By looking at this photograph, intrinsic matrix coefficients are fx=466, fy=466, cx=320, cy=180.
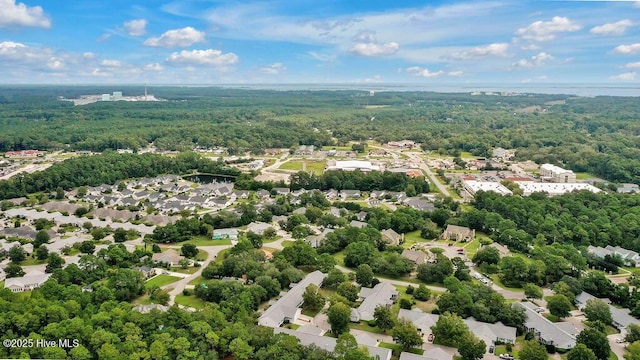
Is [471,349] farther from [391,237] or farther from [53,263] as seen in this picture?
[53,263]

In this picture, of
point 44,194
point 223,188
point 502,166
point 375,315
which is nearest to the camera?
point 375,315

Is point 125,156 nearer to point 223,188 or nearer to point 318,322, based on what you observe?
point 223,188

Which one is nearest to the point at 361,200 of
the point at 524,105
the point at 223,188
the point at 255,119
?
the point at 223,188

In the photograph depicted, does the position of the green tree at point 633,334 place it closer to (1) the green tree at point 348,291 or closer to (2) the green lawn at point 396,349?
(2) the green lawn at point 396,349

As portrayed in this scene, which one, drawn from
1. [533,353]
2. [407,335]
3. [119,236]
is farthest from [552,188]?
[119,236]

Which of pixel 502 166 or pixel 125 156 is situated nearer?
pixel 125 156
